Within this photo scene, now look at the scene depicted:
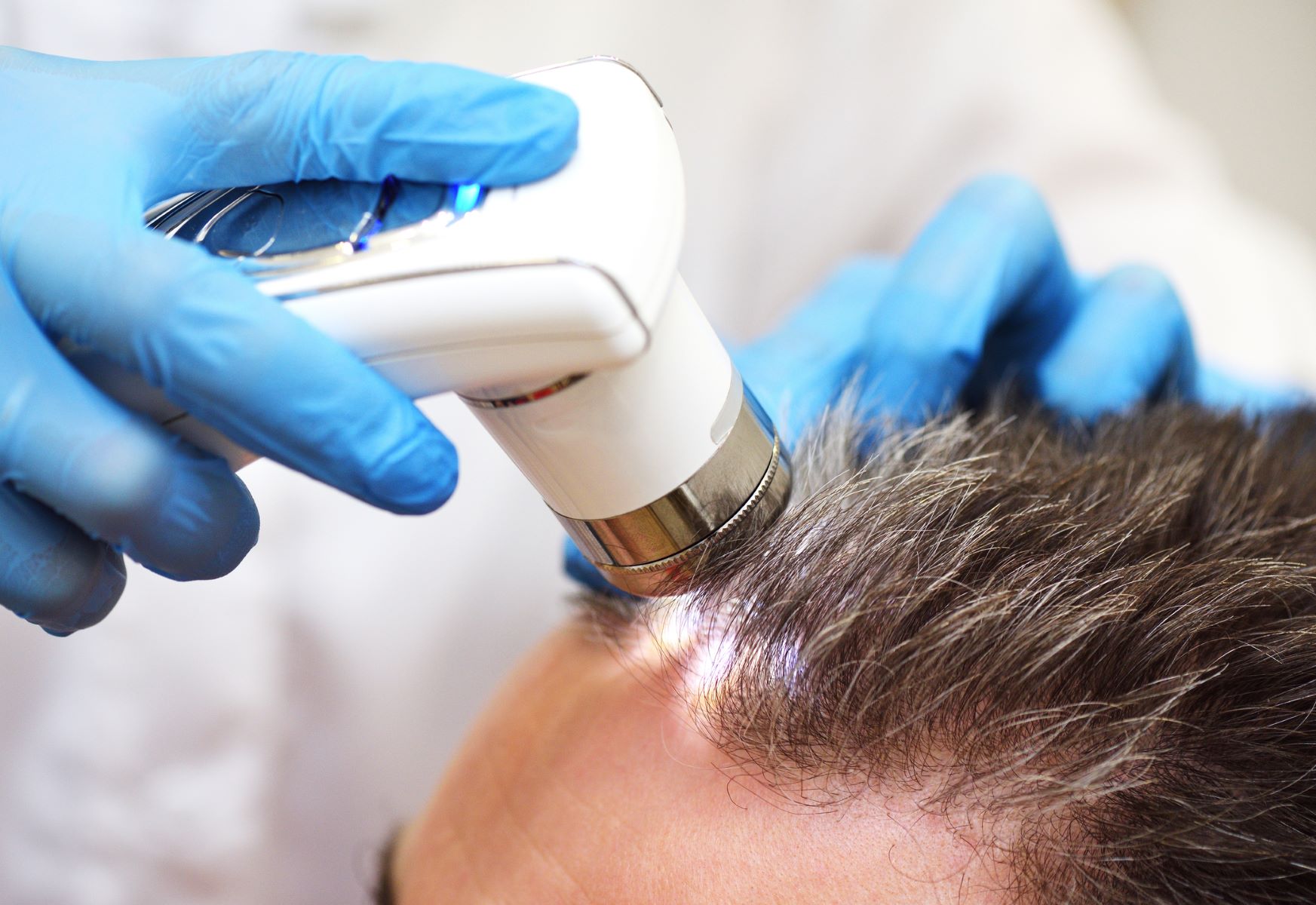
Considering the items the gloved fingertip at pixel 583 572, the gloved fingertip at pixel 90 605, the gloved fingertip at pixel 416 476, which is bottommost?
the gloved fingertip at pixel 583 572

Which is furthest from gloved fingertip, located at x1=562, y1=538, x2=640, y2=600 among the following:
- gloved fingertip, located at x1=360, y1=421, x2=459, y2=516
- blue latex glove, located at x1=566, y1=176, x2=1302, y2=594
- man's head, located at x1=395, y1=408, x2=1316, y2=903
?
gloved fingertip, located at x1=360, y1=421, x2=459, y2=516

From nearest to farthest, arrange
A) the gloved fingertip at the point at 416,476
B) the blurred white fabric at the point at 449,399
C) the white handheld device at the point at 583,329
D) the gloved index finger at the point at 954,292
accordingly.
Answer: the white handheld device at the point at 583,329
the gloved fingertip at the point at 416,476
the gloved index finger at the point at 954,292
the blurred white fabric at the point at 449,399

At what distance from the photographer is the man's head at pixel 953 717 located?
20.0 inches

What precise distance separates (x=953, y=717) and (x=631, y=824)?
212 millimetres

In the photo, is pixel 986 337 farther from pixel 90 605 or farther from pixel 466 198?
pixel 90 605

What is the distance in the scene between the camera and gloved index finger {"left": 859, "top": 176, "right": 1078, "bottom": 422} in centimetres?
88

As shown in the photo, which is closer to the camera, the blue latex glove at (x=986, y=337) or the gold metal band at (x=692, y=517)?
the gold metal band at (x=692, y=517)

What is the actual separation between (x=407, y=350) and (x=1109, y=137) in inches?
49.3

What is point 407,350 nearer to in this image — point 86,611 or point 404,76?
point 404,76

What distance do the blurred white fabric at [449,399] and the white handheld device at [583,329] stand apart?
0.63 metres

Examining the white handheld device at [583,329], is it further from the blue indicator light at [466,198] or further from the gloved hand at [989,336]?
the gloved hand at [989,336]

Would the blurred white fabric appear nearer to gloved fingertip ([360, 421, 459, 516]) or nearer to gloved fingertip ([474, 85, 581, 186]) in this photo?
gloved fingertip ([360, 421, 459, 516])

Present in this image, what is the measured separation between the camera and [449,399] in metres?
1.22

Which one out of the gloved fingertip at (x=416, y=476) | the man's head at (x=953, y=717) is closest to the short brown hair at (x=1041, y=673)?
the man's head at (x=953, y=717)
